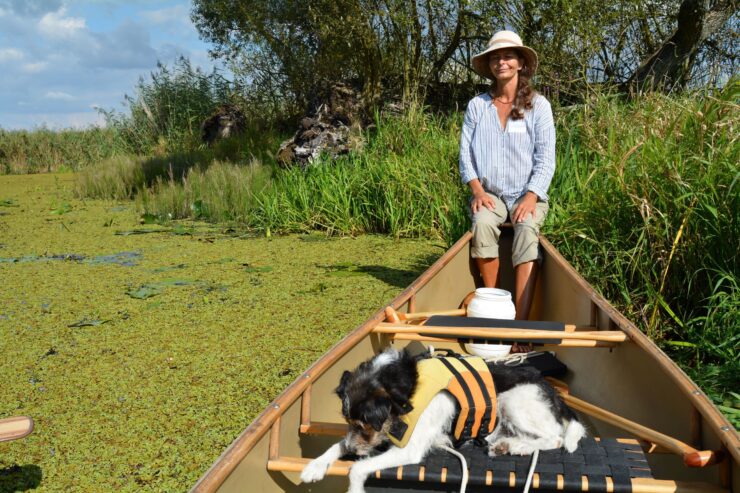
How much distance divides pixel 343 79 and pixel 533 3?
11.3 ft

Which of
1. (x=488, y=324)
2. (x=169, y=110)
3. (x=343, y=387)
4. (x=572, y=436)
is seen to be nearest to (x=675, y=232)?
(x=488, y=324)

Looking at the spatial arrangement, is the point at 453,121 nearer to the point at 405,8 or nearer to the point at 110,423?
the point at 405,8

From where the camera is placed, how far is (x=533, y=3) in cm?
693

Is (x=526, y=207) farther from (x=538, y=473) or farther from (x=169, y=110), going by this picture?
(x=169, y=110)

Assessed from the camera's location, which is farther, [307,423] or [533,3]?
[533,3]

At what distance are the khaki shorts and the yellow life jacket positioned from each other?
1.71 meters

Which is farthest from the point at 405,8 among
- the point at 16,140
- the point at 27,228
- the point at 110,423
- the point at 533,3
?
the point at 16,140

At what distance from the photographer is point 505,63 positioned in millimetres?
3441

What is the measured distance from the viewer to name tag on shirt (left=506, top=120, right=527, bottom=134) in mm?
3498

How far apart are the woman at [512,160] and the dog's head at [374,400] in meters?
1.92

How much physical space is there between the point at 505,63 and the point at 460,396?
2.33m

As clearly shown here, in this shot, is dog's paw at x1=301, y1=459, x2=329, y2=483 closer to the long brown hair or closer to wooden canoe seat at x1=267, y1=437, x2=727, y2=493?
wooden canoe seat at x1=267, y1=437, x2=727, y2=493

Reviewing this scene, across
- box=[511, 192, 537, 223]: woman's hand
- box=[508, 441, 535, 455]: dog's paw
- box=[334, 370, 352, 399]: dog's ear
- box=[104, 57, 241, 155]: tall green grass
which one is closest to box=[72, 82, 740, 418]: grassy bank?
box=[511, 192, 537, 223]: woman's hand

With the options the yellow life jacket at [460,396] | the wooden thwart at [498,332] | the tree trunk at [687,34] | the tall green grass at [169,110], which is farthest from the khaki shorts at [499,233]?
the tall green grass at [169,110]
